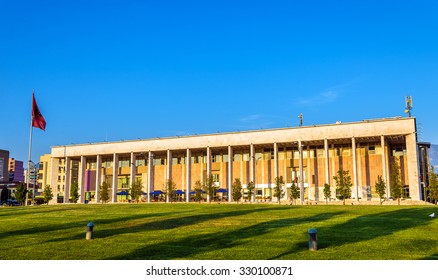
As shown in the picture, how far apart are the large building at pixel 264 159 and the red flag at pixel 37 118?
37136 mm

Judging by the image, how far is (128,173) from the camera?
336 ft

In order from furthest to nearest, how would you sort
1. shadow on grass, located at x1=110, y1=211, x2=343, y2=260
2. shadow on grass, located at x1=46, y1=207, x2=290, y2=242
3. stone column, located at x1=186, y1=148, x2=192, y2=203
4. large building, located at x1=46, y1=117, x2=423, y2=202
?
stone column, located at x1=186, y1=148, x2=192, y2=203
large building, located at x1=46, y1=117, x2=423, y2=202
shadow on grass, located at x1=46, y1=207, x2=290, y2=242
shadow on grass, located at x1=110, y1=211, x2=343, y2=260

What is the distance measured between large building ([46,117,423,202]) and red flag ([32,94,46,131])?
37136mm

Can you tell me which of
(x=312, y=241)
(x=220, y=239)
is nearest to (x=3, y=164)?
(x=220, y=239)

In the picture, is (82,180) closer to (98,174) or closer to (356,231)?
(98,174)

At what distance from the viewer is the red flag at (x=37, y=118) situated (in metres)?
56.9

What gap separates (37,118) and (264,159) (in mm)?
45718

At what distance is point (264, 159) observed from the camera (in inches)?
3462

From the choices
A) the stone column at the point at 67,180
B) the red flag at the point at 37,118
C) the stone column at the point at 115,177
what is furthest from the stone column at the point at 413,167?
the stone column at the point at 67,180

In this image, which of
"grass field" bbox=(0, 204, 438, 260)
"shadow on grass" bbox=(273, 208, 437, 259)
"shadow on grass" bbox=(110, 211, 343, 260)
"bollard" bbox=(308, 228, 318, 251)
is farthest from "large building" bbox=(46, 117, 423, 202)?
"bollard" bbox=(308, 228, 318, 251)

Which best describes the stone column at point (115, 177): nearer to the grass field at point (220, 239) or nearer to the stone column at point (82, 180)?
the stone column at point (82, 180)

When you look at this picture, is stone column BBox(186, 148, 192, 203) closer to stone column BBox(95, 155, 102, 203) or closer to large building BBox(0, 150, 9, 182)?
stone column BBox(95, 155, 102, 203)

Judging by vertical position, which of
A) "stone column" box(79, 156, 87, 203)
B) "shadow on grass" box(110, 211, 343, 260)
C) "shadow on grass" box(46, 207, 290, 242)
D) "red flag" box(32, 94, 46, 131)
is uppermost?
"red flag" box(32, 94, 46, 131)

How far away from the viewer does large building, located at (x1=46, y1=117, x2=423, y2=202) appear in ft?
251
